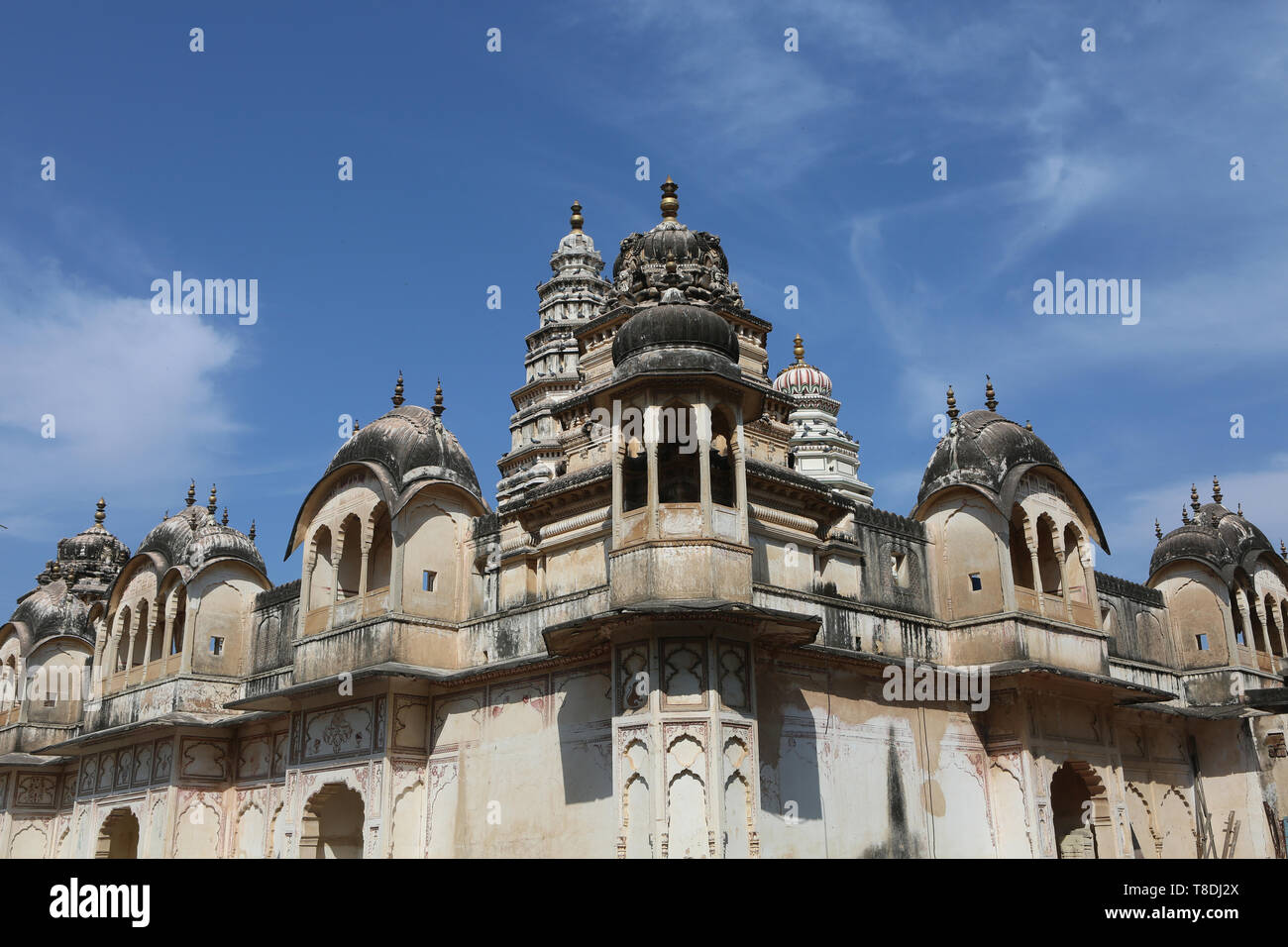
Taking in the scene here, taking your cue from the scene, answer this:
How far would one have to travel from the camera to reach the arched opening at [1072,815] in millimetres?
19719

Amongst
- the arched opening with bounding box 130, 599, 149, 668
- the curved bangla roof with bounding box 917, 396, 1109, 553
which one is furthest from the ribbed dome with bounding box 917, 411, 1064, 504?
the arched opening with bounding box 130, 599, 149, 668

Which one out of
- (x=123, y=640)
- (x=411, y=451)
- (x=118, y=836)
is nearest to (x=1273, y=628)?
(x=411, y=451)

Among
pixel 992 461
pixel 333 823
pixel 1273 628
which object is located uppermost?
pixel 992 461

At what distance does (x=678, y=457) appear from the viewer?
16781 mm

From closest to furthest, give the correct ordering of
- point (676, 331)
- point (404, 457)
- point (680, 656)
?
point (680, 656) → point (676, 331) → point (404, 457)

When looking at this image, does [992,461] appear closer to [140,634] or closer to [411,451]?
[411,451]

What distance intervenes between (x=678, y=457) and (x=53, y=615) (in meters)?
20.9

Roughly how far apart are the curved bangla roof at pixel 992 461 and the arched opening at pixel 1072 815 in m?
4.25

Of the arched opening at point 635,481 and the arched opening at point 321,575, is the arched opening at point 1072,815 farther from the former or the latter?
the arched opening at point 321,575

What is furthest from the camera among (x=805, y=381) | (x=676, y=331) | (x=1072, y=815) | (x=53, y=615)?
(x=805, y=381)

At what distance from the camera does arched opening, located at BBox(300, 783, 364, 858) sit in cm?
1939

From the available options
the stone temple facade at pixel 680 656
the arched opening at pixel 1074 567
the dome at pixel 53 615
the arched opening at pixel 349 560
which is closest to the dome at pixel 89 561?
the dome at pixel 53 615
